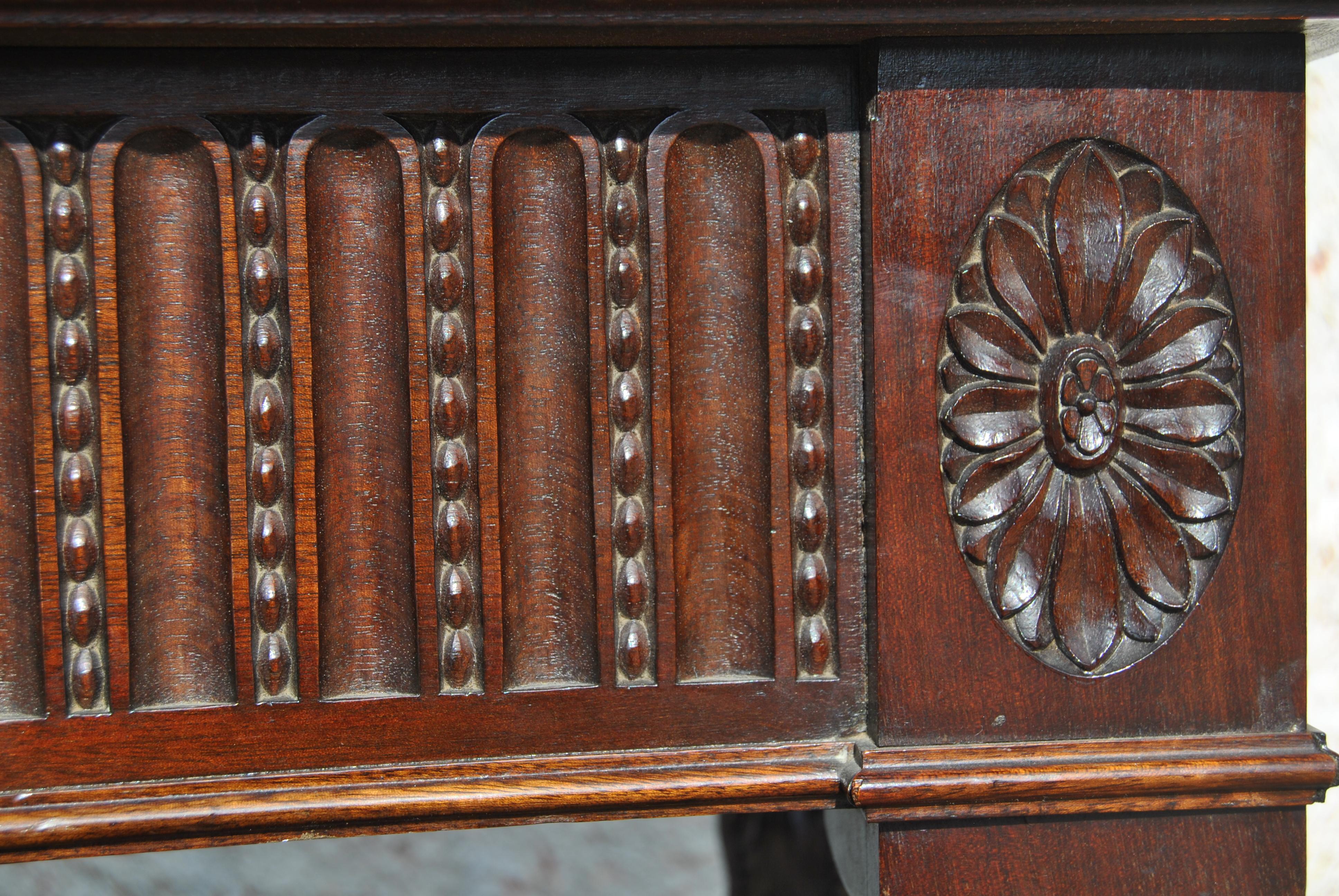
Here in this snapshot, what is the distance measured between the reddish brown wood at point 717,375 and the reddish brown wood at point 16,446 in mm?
241

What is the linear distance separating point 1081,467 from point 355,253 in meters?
0.29

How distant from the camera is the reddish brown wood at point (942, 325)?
339 millimetres

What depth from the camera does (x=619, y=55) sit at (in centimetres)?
34

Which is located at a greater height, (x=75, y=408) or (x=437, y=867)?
(x=75, y=408)

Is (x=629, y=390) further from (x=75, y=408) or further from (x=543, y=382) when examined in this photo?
(x=75, y=408)

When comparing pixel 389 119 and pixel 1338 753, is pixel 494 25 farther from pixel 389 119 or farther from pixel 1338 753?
pixel 1338 753

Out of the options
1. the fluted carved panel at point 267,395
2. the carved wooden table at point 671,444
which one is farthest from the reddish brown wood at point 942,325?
the fluted carved panel at point 267,395

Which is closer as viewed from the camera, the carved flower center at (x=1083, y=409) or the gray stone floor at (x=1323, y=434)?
the carved flower center at (x=1083, y=409)

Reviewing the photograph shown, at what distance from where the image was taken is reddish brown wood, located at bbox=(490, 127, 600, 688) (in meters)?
0.35

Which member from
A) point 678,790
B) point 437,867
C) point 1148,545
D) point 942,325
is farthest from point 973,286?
point 437,867

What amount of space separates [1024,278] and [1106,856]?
0.23m

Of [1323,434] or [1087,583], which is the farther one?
[1323,434]

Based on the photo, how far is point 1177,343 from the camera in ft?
1.14

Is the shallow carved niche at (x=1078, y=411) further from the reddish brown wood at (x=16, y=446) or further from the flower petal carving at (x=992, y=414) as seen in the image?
the reddish brown wood at (x=16, y=446)
